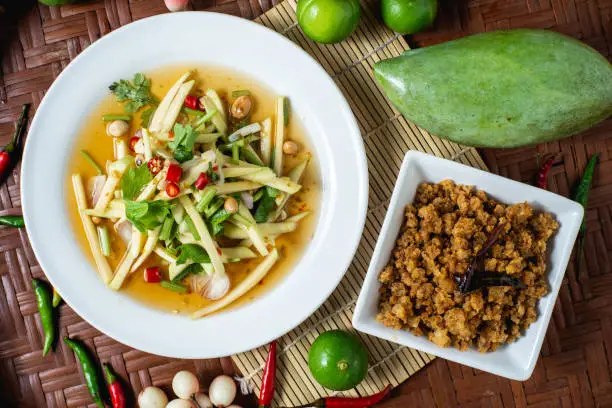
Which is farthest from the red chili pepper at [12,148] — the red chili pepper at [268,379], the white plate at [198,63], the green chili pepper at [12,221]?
the red chili pepper at [268,379]

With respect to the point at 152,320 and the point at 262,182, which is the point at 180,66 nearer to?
the point at 262,182

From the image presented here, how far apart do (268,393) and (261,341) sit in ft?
1.18

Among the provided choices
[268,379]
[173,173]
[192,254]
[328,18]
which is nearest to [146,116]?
[173,173]

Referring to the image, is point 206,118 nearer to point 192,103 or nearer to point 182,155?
point 192,103

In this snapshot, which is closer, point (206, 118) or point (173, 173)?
point (173, 173)

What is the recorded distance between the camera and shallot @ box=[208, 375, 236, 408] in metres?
2.96

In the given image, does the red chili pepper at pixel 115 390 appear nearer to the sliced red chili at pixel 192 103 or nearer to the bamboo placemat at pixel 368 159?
the bamboo placemat at pixel 368 159

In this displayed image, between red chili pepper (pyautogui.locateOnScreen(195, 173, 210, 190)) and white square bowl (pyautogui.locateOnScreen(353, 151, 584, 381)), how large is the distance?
2.79 ft

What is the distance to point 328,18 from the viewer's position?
260cm

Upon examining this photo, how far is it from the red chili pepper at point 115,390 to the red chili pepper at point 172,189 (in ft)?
3.80

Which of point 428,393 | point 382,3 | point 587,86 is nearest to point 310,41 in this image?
point 382,3

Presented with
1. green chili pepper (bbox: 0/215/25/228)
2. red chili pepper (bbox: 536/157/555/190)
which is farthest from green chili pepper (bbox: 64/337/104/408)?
red chili pepper (bbox: 536/157/555/190)

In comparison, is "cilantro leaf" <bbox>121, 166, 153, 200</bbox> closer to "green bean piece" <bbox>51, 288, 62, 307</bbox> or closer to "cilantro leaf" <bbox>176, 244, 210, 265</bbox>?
"cilantro leaf" <bbox>176, 244, 210, 265</bbox>

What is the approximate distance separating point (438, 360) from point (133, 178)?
187cm
